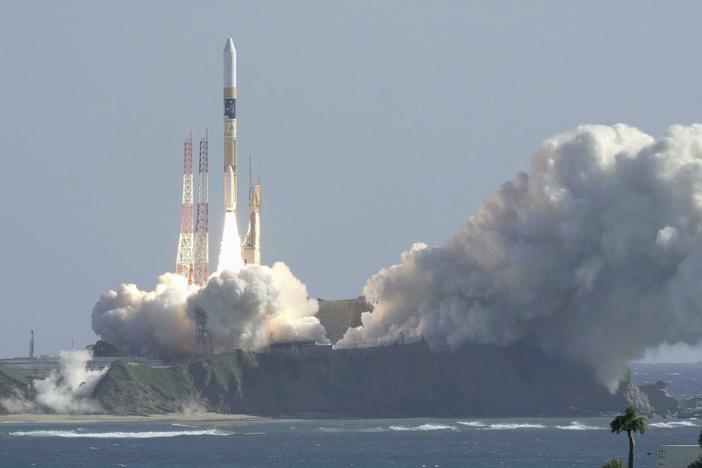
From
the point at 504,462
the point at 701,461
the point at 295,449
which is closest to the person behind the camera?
the point at 701,461

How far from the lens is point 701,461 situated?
105 meters

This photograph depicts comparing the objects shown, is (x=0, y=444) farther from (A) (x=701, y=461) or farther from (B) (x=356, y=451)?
(A) (x=701, y=461)

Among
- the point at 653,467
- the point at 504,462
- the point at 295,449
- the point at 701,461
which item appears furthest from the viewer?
the point at 295,449

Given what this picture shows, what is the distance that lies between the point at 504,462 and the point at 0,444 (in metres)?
45.6

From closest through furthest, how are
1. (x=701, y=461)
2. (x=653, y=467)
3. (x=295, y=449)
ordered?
(x=701, y=461) → (x=653, y=467) → (x=295, y=449)

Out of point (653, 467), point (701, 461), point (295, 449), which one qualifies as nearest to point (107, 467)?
point (295, 449)

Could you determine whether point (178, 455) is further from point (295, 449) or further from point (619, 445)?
point (619, 445)

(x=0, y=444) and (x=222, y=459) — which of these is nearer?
(x=222, y=459)

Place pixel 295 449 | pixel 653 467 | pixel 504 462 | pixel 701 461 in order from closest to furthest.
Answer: pixel 701 461 → pixel 653 467 → pixel 504 462 → pixel 295 449

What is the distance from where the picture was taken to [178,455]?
185 m

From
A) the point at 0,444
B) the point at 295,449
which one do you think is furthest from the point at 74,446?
the point at 295,449

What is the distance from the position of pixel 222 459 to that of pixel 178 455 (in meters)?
5.49

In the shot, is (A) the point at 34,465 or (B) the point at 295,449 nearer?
(A) the point at 34,465

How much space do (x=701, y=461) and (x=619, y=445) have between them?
91.7 meters
